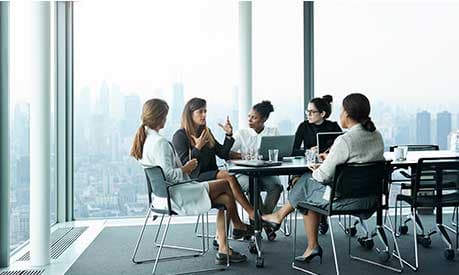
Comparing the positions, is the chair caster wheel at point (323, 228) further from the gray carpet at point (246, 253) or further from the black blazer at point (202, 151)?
the black blazer at point (202, 151)

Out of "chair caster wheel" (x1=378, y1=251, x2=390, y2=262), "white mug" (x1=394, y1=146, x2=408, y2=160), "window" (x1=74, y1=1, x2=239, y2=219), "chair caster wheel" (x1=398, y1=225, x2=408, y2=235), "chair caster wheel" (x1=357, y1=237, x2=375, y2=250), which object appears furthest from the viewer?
"window" (x1=74, y1=1, x2=239, y2=219)

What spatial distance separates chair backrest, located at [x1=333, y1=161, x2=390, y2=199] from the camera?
3834 millimetres

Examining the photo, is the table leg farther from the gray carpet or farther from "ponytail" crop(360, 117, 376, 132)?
"ponytail" crop(360, 117, 376, 132)

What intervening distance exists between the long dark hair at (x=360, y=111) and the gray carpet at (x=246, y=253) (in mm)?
1147

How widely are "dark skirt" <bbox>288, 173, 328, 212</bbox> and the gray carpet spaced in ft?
1.73

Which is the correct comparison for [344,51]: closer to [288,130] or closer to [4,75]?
[288,130]

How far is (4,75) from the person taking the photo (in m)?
4.12

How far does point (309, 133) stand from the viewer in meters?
5.43

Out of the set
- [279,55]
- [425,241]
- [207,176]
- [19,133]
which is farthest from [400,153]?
[19,133]

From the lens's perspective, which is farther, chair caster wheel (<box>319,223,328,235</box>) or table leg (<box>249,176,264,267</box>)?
chair caster wheel (<box>319,223,328,235</box>)

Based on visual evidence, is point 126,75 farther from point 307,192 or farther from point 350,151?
point 350,151

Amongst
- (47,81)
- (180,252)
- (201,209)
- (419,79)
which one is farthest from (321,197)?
(419,79)

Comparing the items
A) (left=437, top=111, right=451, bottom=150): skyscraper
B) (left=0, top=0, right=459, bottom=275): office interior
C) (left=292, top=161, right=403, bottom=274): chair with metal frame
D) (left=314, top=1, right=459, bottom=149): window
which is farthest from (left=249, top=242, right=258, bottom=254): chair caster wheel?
(left=437, top=111, right=451, bottom=150): skyscraper

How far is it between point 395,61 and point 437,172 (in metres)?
2.83
